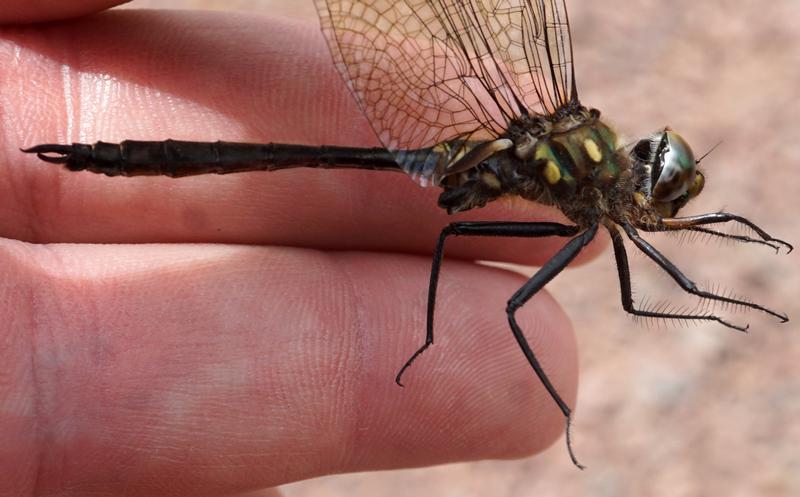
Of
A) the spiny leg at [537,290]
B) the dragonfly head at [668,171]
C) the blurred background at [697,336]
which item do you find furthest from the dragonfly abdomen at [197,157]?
the blurred background at [697,336]

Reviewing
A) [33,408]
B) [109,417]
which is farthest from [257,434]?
[33,408]

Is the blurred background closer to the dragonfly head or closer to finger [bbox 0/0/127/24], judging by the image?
the dragonfly head

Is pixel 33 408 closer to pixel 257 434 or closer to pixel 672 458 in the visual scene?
pixel 257 434

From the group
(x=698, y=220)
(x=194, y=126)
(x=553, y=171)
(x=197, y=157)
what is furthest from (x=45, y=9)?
(x=698, y=220)

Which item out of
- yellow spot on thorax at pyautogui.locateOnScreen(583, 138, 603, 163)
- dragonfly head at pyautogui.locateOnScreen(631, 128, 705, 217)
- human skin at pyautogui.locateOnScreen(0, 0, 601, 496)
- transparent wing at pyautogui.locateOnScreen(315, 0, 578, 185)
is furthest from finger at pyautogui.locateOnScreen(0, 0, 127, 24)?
dragonfly head at pyautogui.locateOnScreen(631, 128, 705, 217)

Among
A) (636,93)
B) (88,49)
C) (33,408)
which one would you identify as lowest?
(33,408)

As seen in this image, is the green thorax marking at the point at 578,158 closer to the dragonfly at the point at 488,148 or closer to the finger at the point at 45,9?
the dragonfly at the point at 488,148
